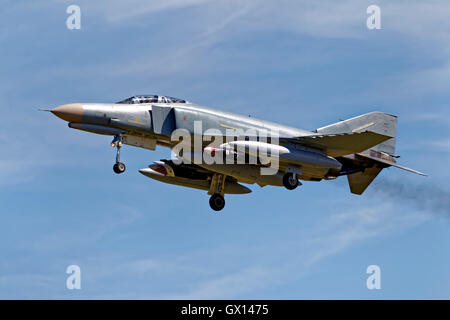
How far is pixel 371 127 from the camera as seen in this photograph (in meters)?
40.9

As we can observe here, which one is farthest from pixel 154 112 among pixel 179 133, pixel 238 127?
pixel 238 127

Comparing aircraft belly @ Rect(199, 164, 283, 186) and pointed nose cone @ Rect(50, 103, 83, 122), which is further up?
pointed nose cone @ Rect(50, 103, 83, 122)

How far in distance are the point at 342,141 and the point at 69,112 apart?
12.0 metres

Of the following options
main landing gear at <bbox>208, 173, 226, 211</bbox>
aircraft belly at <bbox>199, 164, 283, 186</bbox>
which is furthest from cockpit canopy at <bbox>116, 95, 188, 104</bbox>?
main landing gear at <bbox>208, 173, 226, 211</bbox>

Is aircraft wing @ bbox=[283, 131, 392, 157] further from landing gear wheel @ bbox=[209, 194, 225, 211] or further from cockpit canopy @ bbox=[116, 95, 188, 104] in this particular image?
cockpit canopy @ bbox=[116, 95, 188, 104]

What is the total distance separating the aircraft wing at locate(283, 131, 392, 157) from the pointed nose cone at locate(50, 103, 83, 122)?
9384 millimetres

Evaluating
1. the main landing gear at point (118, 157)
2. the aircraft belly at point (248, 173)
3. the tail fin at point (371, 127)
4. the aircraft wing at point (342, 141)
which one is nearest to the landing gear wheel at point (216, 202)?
the aircraft belly at point (248, 173)

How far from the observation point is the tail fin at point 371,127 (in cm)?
4084

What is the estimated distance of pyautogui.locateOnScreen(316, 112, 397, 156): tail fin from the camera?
40.8 meters

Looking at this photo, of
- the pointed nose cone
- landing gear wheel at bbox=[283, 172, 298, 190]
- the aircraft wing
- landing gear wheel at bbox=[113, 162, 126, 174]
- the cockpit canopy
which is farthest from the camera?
landing gear wheel at bbox=[283, 172, 298, 190]

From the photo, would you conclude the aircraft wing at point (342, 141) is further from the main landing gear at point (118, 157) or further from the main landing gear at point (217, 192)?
the main landing gear at point (118, 157)

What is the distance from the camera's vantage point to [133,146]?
122ft

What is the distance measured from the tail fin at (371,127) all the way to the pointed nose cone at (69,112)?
→ 1169cm

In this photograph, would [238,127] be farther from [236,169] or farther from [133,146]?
[133,146]
